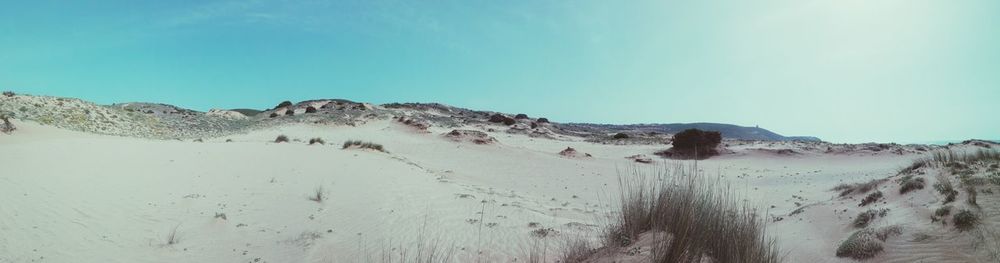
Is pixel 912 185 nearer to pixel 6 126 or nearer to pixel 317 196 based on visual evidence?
pixel 317 196

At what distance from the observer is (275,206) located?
970cm

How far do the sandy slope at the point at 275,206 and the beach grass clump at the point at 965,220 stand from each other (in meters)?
1.44

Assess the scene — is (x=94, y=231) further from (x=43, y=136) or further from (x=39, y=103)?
(x=39, y=103)

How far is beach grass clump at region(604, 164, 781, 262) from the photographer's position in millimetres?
3932

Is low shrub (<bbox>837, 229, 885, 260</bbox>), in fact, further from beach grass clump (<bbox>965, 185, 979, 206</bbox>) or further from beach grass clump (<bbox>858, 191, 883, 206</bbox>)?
beach grass clump (<bbox>858, 191, 883, 206</bbox>)

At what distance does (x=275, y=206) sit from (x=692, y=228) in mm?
8153

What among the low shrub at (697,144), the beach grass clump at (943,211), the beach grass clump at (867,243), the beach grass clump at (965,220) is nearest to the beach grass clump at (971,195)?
the beach grass clump at (943,211)

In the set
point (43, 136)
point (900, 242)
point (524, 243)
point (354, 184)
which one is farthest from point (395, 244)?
point (43, 136)

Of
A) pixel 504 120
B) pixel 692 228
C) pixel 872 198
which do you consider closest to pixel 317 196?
pixel 692 228

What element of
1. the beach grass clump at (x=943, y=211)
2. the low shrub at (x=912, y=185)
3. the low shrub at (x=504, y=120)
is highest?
the low shrub at (x=504, y=120)

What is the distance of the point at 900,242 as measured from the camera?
6.38 meters

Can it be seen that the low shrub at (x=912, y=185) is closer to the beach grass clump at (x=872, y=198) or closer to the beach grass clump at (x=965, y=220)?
the beach grass clump at (x=872, y=198)

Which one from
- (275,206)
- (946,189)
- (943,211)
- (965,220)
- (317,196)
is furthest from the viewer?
(317,196)

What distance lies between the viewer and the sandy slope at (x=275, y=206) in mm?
6891
